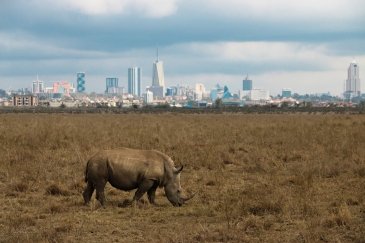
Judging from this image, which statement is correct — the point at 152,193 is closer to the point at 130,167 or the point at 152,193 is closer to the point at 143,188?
the point at 143,188

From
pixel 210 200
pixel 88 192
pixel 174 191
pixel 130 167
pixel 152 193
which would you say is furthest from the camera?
pixel 210 200

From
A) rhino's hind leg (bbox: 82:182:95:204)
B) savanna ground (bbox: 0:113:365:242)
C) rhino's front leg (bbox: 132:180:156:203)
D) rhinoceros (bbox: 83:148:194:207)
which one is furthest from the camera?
rhino's hind leg (bbox: 82:182:95:204)

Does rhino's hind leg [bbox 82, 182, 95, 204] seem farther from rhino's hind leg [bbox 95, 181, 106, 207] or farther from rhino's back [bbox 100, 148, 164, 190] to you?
rhino's back [bbox 100, 148, 164, 190]

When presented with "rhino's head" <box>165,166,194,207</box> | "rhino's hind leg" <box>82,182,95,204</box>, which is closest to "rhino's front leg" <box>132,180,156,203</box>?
"rhino's head" <box>165,166,194,207</box>

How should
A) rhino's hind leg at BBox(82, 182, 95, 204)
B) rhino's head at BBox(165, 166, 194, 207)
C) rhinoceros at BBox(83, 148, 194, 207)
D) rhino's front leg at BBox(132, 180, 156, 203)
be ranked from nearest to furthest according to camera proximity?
rhinoceros at BBox(83, 148, 194, 207), rhino's front leg at BBox(132, 180, 156, 203), rhino's hind leg at BBox(82, 182, 95, 204), rhino's head at BBox(165, 166, 194, 207)

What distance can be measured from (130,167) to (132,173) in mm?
141

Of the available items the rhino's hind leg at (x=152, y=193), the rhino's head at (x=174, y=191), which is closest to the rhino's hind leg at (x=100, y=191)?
the rhino's hind leg at (x=152, y=193)

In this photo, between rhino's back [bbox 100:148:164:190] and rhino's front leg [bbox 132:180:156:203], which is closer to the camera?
rhino's back [bbox 100:148:164:190]

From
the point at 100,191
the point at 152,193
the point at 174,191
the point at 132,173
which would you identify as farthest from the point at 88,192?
the point at 174,191

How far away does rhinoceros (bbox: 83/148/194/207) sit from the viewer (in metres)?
12.6

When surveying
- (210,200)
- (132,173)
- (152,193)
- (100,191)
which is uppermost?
(132,173)

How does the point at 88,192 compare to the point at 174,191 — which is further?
the point at 174,191

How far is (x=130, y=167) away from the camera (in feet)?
41.6

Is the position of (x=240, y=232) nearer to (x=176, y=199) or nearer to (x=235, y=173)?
(x=176, y=199)
